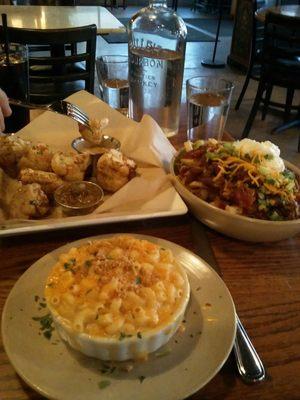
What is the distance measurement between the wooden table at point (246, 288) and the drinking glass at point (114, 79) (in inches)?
30.2

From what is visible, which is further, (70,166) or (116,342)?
(70,166)

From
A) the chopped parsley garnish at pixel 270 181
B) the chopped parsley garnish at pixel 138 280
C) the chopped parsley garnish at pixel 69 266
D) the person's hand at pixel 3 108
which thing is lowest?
the chopped parsley garnish at pixel 69 266

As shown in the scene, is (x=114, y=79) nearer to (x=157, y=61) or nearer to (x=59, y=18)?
(x=157, y=61)

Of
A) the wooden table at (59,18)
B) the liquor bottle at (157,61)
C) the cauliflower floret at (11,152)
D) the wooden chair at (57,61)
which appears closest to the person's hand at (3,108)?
the cauliflower floret at (11,152)

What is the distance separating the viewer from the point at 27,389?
22.5 inches

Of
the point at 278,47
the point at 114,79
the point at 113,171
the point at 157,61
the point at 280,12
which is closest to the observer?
the point at 113,171

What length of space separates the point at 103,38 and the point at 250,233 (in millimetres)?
6522

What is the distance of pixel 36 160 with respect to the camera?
110 cm

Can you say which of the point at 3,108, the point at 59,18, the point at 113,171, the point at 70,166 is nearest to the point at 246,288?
the point at 113,171

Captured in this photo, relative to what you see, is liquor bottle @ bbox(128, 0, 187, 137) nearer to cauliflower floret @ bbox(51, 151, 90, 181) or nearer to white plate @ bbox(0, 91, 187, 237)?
white plate @ bbox(0, 91, 187, 237)

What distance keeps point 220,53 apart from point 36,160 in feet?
19.7

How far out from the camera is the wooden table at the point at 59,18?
2.83 meters

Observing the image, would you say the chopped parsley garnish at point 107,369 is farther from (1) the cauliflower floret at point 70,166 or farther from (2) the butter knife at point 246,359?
(1) the cauliflower floret at point 70,166

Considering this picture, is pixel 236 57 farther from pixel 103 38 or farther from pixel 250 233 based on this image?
pixel 250 233
